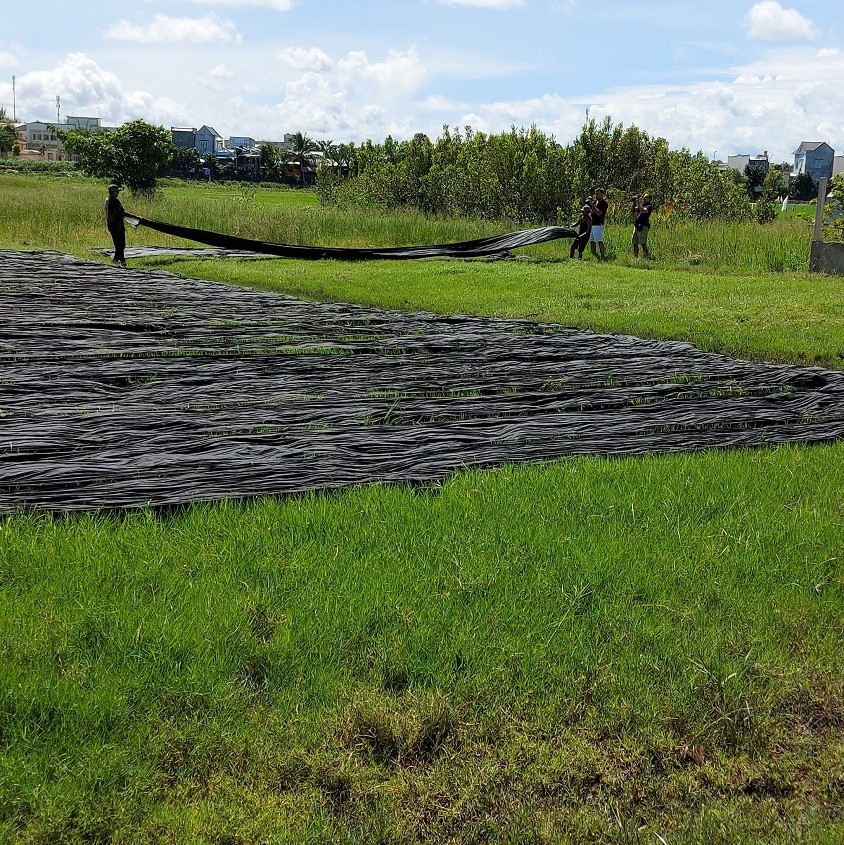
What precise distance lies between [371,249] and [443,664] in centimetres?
1846

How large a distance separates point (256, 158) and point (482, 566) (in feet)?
347

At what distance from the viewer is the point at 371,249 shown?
21.2 m

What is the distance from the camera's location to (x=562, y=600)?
3904mm

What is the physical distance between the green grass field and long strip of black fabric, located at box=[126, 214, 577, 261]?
1577cm

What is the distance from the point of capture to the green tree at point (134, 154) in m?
39.7

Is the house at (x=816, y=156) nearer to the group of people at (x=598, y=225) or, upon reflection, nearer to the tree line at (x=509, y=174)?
the tree line at (x=509, y=174)

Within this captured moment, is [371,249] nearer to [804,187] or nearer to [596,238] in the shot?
[596,238]

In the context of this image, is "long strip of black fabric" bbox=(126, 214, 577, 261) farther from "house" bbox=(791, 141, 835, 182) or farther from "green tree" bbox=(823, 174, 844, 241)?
"house" bbox=(791, 141, 835, 182)

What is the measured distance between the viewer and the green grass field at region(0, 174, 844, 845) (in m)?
2.71

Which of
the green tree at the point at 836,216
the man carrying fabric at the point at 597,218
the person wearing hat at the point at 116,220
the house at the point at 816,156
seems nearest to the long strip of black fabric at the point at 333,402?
the person wearing hat at the point at 116,220

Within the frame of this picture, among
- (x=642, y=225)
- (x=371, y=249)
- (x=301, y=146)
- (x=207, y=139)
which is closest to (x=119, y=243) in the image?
(x=371, y=249)

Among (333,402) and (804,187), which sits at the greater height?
(804,187)

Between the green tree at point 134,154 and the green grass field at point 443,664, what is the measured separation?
125ft

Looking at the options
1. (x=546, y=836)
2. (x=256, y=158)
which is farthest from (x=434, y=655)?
(x=256, y=158)
